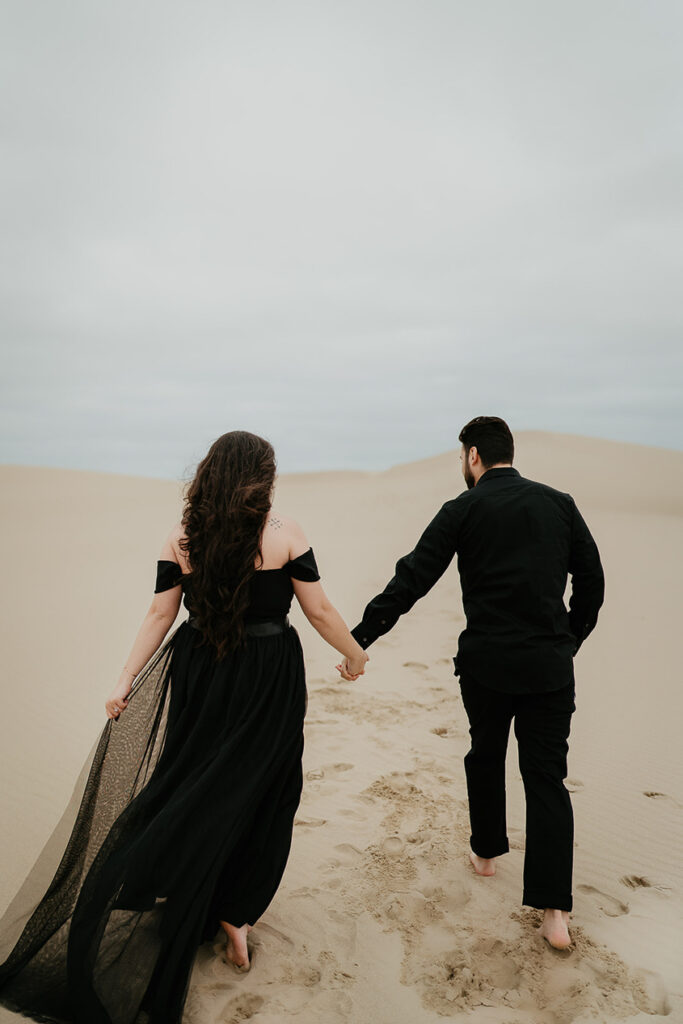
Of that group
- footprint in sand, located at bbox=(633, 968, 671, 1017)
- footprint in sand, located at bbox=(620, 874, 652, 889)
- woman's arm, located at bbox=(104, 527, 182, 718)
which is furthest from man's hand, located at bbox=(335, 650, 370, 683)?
footprint in sand, located at bbox=(620, 874, 652, 889)

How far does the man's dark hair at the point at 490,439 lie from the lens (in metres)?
3.32

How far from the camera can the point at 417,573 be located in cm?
321

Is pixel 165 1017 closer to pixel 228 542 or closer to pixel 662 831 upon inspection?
pixel 228 542

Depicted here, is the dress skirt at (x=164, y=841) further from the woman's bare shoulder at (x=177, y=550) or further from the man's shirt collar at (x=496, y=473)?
the man's shirt collar at (x=496, y=473)

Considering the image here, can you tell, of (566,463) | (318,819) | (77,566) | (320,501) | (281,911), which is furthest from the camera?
(566,463)

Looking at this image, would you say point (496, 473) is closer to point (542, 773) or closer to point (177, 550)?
point (542, 773)

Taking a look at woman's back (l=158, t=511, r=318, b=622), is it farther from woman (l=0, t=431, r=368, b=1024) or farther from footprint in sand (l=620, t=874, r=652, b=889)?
footprint in sand (l=620, t=874, r=652, b=889)

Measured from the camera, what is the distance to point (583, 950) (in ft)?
9.68

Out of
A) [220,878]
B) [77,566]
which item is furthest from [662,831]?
Answer: [77,566]

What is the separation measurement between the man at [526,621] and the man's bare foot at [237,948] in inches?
46.7

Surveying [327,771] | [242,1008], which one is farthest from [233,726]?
[327,771]

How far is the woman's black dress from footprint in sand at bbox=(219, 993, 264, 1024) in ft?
0.79

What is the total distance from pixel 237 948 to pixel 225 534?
1658 millimetres

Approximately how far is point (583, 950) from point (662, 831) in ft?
5.13
